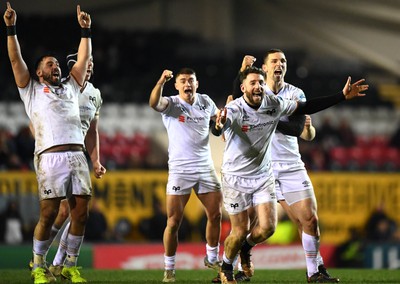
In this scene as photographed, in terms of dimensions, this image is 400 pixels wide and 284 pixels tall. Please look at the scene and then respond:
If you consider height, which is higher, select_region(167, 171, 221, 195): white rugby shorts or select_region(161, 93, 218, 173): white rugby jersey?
select_region(161, 93, 218, 173): white rugby jersey

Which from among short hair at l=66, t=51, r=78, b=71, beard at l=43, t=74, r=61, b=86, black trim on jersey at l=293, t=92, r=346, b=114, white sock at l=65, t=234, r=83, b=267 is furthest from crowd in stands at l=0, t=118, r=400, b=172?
black trim on jersey at l=293, t=92, r=346, b=114

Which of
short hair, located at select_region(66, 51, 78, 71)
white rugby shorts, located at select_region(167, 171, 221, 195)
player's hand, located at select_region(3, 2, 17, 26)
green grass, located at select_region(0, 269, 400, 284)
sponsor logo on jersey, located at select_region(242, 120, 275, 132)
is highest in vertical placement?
player's hand, located at select_region(3, 2, 17, 26)

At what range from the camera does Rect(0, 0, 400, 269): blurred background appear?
698 inches

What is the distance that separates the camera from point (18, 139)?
1903cm

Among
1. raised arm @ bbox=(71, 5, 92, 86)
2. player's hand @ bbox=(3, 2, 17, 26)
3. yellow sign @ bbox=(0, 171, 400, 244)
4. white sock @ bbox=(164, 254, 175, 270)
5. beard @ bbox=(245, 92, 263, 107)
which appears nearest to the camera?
player's hand @ bbox=(3, 2, 17, 26)

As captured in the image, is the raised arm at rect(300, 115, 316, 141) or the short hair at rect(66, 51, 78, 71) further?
the short hair at rect(66, 51, 78, 71)

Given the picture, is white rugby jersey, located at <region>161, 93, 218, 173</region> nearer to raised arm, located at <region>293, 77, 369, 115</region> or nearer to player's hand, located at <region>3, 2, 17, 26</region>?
raised arm, located at <region>293, 77, 369, 115</region>

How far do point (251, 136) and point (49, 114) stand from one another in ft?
7.14

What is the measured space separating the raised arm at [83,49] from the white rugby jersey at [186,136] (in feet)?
4.11

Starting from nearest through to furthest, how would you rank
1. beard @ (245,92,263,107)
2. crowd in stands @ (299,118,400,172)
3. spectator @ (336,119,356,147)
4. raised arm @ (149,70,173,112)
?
1. beard @ (245,92,263,107)
2. raised arm @ (149,70,173,112)
3. crowd in stands @ (299,118,400,172)
4. spectator @ (336,119,356,147)

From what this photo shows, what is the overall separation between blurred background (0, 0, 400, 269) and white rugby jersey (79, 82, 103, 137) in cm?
529

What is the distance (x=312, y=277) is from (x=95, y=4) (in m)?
20.0

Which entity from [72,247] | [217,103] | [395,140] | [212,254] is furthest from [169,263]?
[395,140]

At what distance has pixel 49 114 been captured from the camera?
991 centimetres
